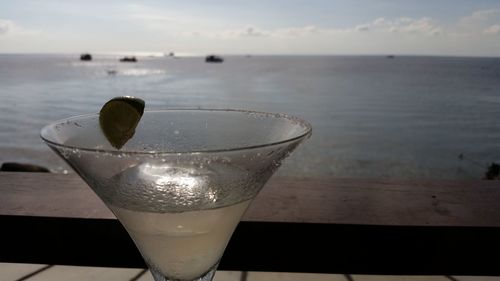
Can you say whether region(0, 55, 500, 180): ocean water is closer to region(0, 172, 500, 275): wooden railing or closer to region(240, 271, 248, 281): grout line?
region(0, 172, 500, 275): wooden railing

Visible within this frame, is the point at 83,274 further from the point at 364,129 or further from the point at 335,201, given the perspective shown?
the point at 364,129

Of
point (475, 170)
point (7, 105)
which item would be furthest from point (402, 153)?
point (7, 105)

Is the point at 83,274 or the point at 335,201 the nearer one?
the point at 83,274

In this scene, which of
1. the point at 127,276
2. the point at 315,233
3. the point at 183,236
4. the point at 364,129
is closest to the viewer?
the point at 183,236

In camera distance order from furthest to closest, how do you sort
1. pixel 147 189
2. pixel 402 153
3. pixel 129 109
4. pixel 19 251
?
1. pixel 402 153
2. pixel 19 251
3. pixel 129 109
4. pixel 147 189

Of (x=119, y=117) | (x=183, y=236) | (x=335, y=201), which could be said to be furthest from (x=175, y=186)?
(x=335, y=201)

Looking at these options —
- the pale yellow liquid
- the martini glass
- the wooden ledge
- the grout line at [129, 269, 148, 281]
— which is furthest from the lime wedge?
the wooden ledge

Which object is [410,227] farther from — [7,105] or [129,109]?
[7,105]
